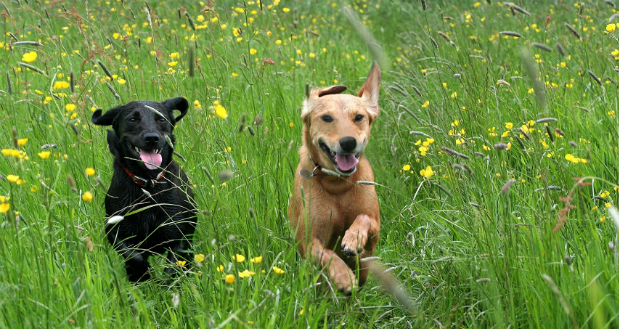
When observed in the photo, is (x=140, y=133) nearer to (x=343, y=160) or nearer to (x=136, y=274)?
(x=136, y=274)

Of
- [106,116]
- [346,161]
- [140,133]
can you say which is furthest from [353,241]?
[106,116]

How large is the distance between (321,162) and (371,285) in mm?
726

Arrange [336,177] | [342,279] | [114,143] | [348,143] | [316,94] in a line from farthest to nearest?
1. [114,143]
2. [316,94]
3. [336,177]
4. [348,143]
5. [342,279]

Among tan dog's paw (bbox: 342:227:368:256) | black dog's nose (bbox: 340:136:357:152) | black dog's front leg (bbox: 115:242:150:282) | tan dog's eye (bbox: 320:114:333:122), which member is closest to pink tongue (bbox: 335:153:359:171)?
black dog's nose (bbox: 340:136:357:152)

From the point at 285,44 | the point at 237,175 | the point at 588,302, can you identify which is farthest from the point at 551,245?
the point at 285,44

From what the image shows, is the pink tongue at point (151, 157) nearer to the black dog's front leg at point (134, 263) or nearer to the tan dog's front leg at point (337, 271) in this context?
the black dog's front leg at point (134, 263)

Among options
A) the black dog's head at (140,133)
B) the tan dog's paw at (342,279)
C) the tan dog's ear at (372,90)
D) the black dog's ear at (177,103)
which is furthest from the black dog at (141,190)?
the tan dog's ear at (372,90)

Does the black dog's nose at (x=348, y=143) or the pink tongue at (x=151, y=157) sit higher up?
the black dog's nose at (x=348, y=143)

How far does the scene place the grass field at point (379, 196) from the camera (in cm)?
228

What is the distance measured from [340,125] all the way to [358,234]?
2.10ft

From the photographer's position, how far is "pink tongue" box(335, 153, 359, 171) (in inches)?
129

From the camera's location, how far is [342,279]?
2949 millimetres

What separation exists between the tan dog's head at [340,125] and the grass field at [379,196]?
220 millimetres

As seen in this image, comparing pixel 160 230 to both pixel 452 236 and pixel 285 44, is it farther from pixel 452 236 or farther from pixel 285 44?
pixel 285 44
